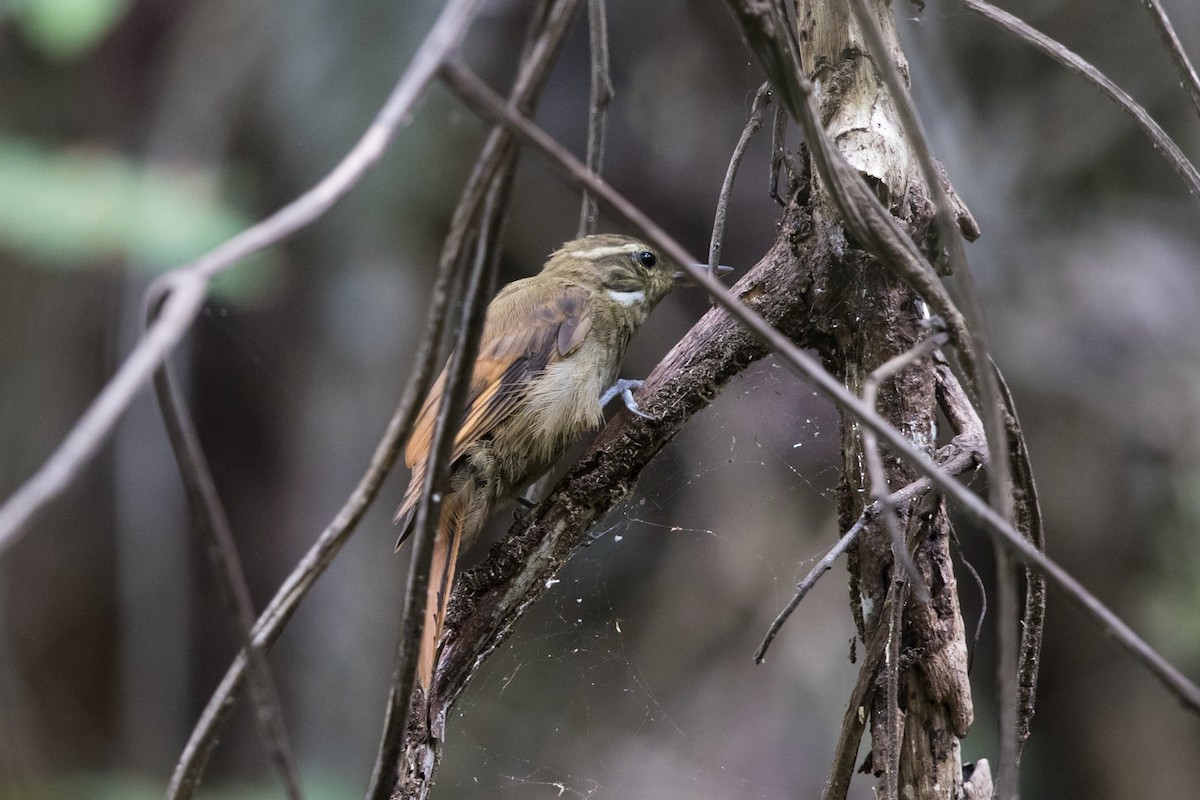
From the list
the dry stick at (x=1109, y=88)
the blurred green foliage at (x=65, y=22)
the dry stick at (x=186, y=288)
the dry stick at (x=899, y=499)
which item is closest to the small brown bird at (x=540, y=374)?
the dry stick at (x=899, y=499)

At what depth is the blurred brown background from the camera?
13.5ft

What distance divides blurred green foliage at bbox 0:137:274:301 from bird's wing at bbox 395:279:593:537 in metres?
1.58

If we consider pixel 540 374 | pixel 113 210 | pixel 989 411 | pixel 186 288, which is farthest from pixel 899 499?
pixel 113 210

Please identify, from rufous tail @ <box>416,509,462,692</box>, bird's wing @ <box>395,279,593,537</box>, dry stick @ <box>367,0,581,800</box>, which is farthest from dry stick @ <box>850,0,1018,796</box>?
bird's wing @ <box>395,279,593,537</box>

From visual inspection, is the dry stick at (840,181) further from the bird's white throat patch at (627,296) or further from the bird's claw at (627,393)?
the bird's white throat patch at (627,296)

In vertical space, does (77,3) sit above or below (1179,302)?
above

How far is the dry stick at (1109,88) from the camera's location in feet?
4.87

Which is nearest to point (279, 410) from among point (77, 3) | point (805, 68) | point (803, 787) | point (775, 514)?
point (77, 3)

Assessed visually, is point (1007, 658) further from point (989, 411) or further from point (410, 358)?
point (410, 358)

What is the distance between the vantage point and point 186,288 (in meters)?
0.73

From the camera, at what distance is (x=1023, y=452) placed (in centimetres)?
144

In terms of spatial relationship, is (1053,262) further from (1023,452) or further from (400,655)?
(400,655)

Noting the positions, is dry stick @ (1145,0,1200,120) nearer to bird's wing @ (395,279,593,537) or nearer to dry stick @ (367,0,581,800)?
dry stick @ (367,0,581,800)

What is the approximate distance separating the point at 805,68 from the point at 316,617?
3.97 m
